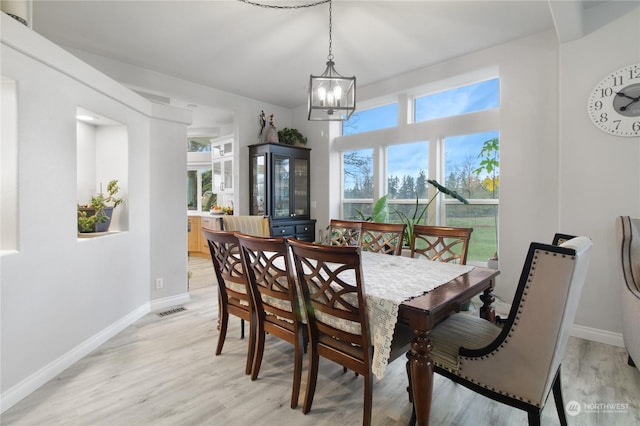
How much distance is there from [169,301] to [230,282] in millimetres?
1622

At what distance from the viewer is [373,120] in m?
4.68

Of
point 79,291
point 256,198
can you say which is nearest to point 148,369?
point 79,291

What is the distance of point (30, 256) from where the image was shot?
1.93 meters

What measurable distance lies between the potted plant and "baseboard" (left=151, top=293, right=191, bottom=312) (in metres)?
1.00

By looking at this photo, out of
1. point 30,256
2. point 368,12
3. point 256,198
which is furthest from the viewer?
point 256,198

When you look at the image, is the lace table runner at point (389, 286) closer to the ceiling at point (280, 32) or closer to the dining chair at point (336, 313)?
the dining chair at point (336, 313)

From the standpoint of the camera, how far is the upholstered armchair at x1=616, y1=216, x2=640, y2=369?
1.96 metres

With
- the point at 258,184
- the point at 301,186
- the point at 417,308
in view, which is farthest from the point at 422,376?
the point at 301,186

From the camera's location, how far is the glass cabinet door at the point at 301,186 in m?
5.12

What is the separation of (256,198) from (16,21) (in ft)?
11.0

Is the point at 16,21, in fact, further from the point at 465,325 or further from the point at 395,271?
the point at 465,325

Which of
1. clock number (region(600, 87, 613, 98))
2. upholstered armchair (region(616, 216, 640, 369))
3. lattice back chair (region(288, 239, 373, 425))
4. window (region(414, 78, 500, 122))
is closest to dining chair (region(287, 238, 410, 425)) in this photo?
lattice back chair (region(288, 239, 373, 425))

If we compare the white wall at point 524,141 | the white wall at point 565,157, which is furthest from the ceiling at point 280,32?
the white wall at point 565,157

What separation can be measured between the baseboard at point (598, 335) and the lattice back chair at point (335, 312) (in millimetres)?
2411
